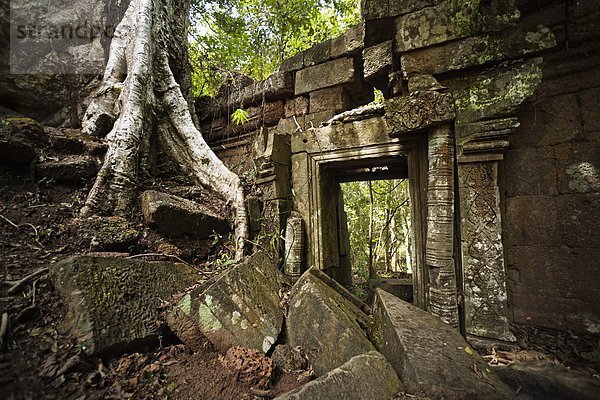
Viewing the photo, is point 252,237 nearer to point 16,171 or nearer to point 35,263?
point 35,263

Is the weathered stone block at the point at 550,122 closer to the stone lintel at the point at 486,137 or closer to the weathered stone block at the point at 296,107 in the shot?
the stone lintel at the point at 486,137

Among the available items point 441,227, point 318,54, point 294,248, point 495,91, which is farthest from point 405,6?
point 294,248

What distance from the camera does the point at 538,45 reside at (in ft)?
7.51

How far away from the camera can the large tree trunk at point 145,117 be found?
313 cm

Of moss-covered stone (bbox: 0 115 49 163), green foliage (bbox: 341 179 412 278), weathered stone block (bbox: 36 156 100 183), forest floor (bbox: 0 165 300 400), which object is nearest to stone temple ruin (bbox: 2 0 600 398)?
forest floor (bbox: 0 165 300 400)

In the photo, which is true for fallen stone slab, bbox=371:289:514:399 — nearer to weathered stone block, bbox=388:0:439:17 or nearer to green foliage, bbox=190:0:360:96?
weathered stone block, bbox=388:0:439:17

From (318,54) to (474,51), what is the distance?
7.68ft

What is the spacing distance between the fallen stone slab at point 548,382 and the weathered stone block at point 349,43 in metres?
4.05

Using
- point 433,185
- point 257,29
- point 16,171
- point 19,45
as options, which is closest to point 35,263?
point 16,171

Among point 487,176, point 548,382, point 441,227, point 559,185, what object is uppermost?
point 487,176

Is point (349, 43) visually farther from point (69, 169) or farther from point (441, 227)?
point (69, 169)

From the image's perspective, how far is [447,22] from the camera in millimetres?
2619

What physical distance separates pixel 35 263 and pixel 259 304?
181 centimetres

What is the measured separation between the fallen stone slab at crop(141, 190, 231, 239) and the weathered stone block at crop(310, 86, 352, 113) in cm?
238
